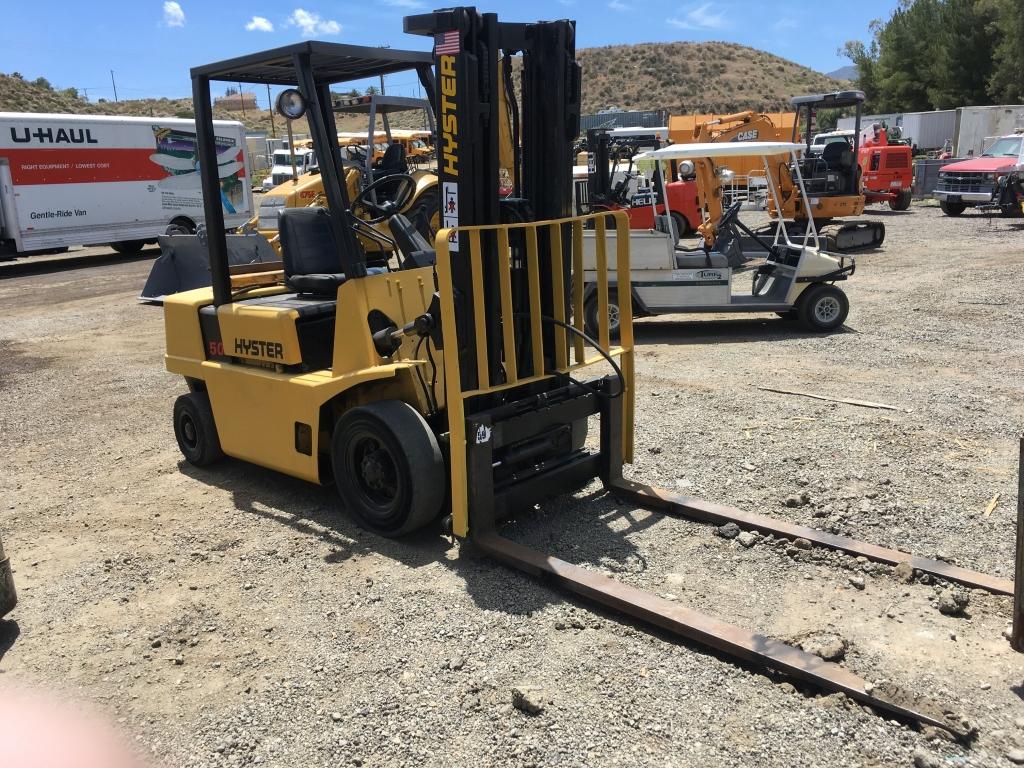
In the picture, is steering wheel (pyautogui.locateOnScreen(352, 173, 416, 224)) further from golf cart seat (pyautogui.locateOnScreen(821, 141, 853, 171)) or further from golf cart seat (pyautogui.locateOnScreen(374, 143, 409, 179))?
golf cart seat (pyautogui.locateOnScreen(821, 141, 853, 171))

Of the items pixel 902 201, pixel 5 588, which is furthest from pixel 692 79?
pixel 5 588

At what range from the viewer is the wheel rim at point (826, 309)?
33.5 ft

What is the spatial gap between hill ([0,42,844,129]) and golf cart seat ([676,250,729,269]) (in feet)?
201

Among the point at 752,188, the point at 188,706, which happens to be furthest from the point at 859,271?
the point at 188,706

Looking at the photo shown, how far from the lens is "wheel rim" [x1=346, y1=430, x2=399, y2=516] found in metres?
4.67

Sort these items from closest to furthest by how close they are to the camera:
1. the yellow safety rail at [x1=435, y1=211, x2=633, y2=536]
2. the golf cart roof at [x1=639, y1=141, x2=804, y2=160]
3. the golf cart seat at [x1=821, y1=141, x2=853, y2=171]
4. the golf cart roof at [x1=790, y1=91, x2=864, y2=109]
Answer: the yellow safety rail at [x1=435, y1=211, x2=633, y2=536] < the golf cart roof at [x1=639, y1=141, x2=804, y2=160] < the golf cart roof at [x1=790, y1=91, x2=864, y2=109] < the golf cart seat at [x1=821, y1=141, x2=853, y2=171]

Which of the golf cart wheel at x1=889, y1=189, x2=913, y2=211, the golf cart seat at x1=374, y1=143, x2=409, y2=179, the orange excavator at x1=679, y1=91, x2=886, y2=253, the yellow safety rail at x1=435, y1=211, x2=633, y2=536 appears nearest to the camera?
the yellow safety rail at x1=435, y1=211, x2=633, y2=536

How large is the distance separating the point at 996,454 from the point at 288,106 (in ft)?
16.6

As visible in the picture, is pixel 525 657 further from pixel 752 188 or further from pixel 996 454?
pixel 752 188

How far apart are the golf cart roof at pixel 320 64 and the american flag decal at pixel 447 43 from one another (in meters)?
0.77

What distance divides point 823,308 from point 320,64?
7.37 metres

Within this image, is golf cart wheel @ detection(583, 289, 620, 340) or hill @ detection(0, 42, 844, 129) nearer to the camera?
golf cart wheel @ detection(583, 289, 620, 340)

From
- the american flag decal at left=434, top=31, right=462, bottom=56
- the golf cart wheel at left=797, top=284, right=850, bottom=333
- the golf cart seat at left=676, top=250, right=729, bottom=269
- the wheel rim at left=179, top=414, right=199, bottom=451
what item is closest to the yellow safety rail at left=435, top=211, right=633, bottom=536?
the american flag decal at left=434, top=31, right=462, bottom=56

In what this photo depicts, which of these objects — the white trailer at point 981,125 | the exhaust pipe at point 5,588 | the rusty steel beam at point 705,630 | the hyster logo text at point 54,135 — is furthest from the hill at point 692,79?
the exhaust pipe at point 5,588
